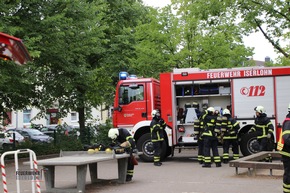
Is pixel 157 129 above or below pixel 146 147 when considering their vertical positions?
above

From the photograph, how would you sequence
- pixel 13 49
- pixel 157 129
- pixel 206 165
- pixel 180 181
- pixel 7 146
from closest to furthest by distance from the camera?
pixel 13 49
pixel 180 181
pixel 206 165
pixel 157 129
pixel 7 146

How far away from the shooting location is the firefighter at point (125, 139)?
11.6 metres

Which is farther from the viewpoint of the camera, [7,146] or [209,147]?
[7,146]

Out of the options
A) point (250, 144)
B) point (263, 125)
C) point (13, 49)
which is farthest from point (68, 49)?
point (13, 49)

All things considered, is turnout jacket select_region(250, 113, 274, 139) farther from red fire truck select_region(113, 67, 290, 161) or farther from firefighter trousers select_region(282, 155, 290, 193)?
firefighter trousers select_region(282, 155, 290, 193)

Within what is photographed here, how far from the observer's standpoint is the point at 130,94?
55.8 ft

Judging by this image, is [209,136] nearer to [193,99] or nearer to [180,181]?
[193,99]

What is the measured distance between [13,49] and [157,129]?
10.6 metres

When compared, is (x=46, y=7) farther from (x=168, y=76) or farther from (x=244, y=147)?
(x=244, y=147)

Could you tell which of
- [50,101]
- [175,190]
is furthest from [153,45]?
[175,190]

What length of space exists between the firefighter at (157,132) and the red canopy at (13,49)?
33.7ft

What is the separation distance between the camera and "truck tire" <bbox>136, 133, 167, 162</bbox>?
16.6 metres

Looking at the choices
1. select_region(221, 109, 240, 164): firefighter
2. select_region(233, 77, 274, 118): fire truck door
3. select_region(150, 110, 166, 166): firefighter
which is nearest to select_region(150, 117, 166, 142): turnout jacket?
select_region(150, 110, 166, 166): firefighter

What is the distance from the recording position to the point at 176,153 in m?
21.0
